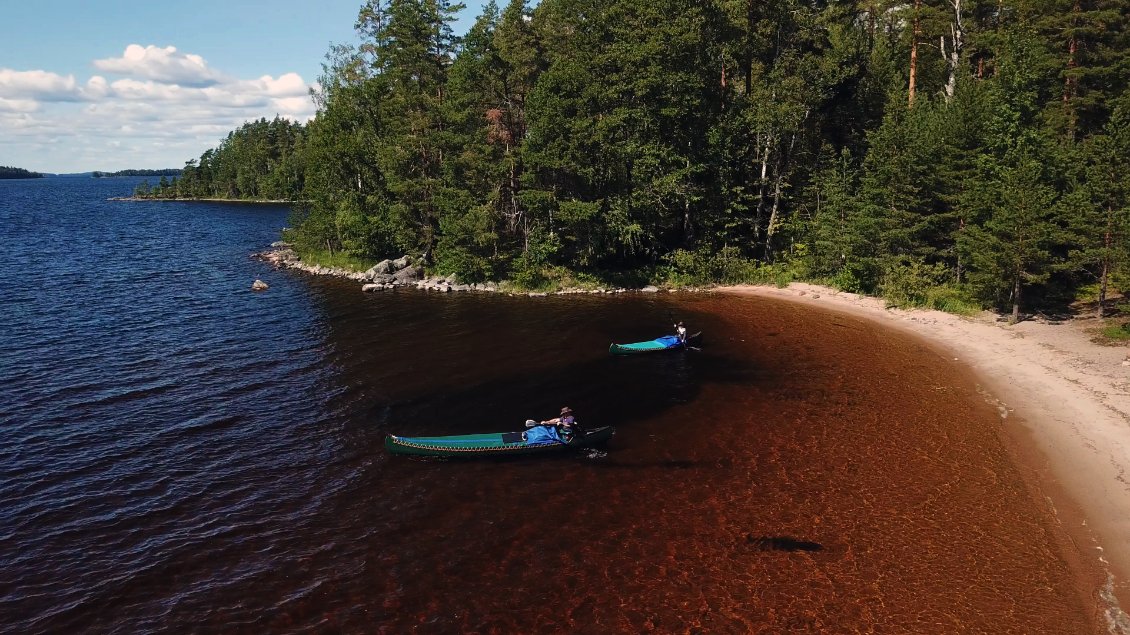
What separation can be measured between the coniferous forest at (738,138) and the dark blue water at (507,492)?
11862 millimetres

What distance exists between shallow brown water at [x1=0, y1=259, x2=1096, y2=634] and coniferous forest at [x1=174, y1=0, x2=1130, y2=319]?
17.8 metres

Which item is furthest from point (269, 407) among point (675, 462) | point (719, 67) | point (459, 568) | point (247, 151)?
point (247, 151)

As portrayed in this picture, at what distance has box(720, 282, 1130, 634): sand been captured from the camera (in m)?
19.8

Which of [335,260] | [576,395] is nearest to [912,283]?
[576,395]

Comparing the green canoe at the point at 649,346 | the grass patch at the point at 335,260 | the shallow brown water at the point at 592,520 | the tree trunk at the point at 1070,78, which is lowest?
the shallow brown water at the point at 592,520

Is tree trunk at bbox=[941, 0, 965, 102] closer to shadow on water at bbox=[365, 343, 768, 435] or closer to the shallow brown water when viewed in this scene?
the shallow brown water

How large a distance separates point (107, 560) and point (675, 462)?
67.1 feet

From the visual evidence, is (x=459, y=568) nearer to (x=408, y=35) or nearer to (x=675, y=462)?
(x=675, y=462)

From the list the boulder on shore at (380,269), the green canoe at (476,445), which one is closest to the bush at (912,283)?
the green canoe at (476,445)

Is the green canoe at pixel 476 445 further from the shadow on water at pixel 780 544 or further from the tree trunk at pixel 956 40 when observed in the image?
the tree trunk at pixel 956 40

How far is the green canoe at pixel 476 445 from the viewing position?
25.4 m

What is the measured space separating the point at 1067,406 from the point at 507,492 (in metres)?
26.2

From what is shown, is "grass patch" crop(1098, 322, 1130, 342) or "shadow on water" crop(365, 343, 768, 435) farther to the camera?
"grass patch" crop(1098, 322, 1130, 342)

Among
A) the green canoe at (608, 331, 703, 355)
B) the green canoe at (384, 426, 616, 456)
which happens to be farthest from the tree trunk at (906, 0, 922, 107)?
the green canoe at (384, 426, 616, 456)
